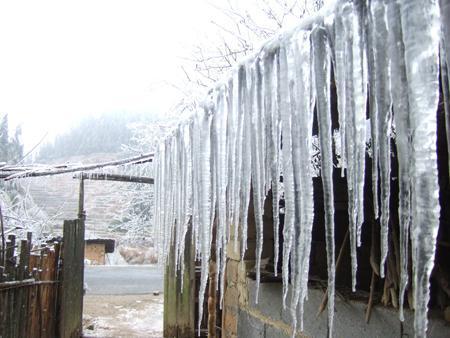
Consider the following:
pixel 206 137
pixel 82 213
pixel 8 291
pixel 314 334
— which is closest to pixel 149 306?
pixel 82 213

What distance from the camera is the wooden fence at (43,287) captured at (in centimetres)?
352

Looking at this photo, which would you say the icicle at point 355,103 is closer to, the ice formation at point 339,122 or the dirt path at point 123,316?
the ice formation at point 339,122

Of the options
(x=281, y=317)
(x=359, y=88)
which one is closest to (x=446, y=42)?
(x=359, y=88)

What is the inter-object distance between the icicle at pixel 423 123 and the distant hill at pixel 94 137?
3240cm

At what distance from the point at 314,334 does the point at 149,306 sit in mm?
7682

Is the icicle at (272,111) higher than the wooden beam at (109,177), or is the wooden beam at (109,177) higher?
the wooden beam at (109,177)

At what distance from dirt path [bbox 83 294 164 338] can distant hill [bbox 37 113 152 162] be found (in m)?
23.5

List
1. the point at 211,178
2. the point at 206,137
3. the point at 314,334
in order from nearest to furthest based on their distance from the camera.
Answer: the point at 206,137 → the point at 211,178 → the point at 314,334

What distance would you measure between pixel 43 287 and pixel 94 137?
3383cm

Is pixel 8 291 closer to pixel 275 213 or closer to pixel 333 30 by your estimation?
pixel 275 213

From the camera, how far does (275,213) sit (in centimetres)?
141

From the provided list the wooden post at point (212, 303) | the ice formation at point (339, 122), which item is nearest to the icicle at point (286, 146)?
the ice formation at point (339, 122)

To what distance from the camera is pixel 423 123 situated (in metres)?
0.76

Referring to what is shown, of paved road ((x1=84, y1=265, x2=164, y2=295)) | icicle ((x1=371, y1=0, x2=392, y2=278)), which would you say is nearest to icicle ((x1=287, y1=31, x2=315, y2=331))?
icicle ((x1=371, y1=0, x2=392, y2=278))
